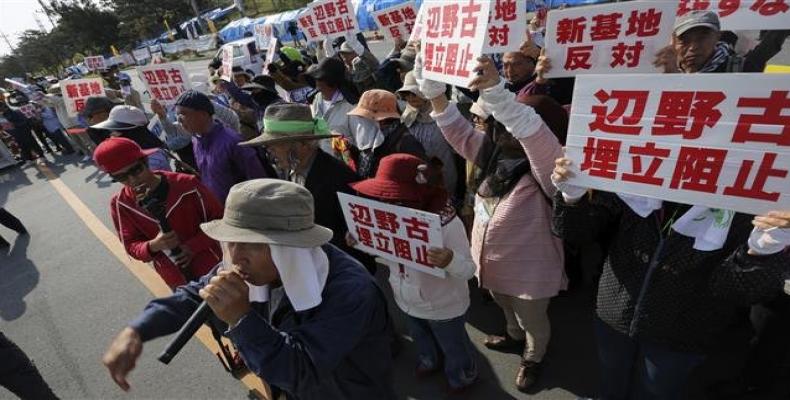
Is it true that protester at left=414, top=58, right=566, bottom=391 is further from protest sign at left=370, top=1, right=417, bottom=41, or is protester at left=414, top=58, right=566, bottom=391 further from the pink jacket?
protest sign at left=370, top=1, right=417, bottom=41

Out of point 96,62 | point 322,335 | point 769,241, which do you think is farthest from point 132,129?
point 96,62

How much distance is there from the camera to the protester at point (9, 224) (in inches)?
245

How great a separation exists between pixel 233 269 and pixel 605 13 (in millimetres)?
2693

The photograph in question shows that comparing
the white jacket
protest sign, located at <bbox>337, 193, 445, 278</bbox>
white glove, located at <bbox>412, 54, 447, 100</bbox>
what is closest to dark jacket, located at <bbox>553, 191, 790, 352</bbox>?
the white jacket

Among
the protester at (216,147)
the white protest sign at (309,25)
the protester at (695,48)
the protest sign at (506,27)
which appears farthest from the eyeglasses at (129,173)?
the white protest sign at (309,25)

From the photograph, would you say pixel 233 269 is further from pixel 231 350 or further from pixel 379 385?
pixel 231 350

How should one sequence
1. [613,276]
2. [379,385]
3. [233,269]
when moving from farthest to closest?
1. [613,276]
2. [379,385]
3. [233,269]

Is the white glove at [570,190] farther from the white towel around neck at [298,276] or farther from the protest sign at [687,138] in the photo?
the white towel around neck at [298,276]

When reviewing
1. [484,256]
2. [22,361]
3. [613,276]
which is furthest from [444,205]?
[22,361]

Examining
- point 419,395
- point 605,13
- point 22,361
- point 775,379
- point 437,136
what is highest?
point 605,13

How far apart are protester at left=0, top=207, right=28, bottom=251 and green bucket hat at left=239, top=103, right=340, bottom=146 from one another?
6.06 m

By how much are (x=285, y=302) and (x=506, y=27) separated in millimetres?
2011

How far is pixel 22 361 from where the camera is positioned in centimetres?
268

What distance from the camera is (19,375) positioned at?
2.66m
